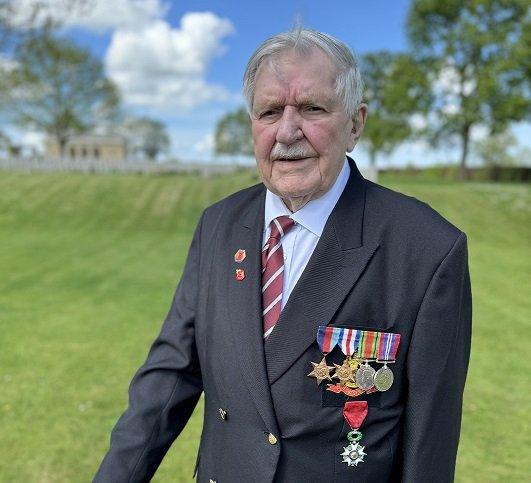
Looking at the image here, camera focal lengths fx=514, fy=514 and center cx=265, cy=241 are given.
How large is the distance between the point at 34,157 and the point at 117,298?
31.3m

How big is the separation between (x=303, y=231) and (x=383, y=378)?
1.93 ft

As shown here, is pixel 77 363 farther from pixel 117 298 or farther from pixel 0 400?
pixel 117 298

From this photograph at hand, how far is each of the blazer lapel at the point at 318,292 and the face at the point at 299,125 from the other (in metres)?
0.21

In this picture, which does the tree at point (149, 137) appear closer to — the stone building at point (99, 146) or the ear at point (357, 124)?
the stone building at point (99, 146)

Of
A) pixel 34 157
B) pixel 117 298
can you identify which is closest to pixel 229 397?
pixel 117 298

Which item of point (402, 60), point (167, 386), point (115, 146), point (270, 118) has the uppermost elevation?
point (402, 60)

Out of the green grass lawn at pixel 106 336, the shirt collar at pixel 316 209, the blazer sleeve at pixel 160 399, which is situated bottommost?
the green grass lawn at pixel 106 336

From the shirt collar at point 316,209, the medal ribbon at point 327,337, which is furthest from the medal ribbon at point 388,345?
the shirt collar at point 316,209

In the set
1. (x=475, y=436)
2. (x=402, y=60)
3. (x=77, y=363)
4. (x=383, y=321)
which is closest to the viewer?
(x=383, y=321)

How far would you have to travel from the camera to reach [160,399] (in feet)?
6.49

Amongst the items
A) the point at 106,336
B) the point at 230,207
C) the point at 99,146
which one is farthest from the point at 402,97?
the point at 99,146

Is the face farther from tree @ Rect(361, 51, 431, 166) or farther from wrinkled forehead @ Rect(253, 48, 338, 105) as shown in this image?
tree @ Rect(361, 51, 431, 166)

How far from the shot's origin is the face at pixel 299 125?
1.70m

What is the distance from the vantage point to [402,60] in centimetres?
4034
